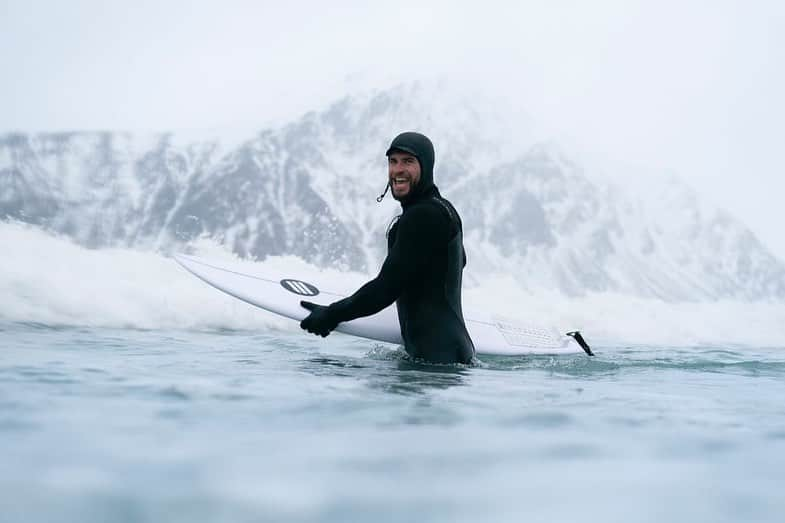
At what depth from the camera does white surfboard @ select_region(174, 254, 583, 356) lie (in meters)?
5.50

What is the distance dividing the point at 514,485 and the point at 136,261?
11.2m

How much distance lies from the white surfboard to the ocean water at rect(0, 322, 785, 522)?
1456 millimetres

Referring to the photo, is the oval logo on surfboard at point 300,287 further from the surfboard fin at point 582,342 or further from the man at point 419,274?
the surfboard fin at point 582,342

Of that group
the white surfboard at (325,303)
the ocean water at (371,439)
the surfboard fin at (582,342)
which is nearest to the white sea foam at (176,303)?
the white surfboard at (325,303)

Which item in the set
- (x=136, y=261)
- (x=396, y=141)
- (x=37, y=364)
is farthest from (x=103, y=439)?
(x=136, y=261)

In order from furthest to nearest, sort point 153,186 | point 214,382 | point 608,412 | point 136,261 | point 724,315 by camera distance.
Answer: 1. point 153,186
2. point 724,315
3. point 136,261
4. point 214,382
5. point 608,412

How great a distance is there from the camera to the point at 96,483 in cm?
159

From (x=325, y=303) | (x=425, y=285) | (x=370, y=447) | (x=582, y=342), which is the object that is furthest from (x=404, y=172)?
(x=370, y=447)

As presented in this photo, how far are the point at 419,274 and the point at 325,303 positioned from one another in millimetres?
1507

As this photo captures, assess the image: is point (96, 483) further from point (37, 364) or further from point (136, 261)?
point (136, 261)

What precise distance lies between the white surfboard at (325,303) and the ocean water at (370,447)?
146 cm

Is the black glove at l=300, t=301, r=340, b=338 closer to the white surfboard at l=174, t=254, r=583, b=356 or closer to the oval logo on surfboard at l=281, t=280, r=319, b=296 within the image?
the white surfboard at l=174, t=254, r=583, b=356

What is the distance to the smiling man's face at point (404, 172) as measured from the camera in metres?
4.64

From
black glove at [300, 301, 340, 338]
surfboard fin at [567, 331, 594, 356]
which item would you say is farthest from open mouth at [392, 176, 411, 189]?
surfboard fin at [567, 331, 594, 356]
